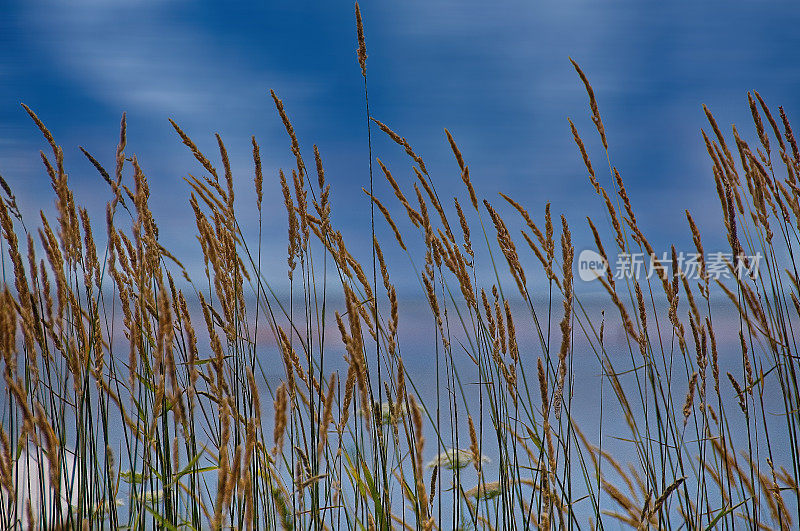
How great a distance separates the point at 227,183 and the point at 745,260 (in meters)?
1.28

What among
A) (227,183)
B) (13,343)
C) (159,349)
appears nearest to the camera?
(159,349)

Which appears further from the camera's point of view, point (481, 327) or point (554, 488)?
point (481, 327)

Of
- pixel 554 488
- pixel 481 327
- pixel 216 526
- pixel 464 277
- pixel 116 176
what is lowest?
pixel 554 488

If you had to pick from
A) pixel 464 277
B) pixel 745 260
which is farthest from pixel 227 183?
pixel 745 260

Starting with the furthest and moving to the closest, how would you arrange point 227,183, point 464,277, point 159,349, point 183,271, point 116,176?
point 183,271 < point 227,183 < point 464,277 < point 116,176 < point 159,349

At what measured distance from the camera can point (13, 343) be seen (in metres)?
1.04

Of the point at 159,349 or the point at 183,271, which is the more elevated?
the point at 183,271

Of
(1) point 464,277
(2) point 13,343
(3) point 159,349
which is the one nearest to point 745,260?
(1) point 464,277

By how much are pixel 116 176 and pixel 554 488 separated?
106 cm

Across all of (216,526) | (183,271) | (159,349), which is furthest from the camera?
(183,271)

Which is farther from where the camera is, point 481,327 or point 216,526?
point 481,327

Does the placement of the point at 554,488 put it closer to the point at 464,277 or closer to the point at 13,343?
the point at 464,277

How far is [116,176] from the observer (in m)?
1.24

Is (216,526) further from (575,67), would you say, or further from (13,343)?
(575,67)
